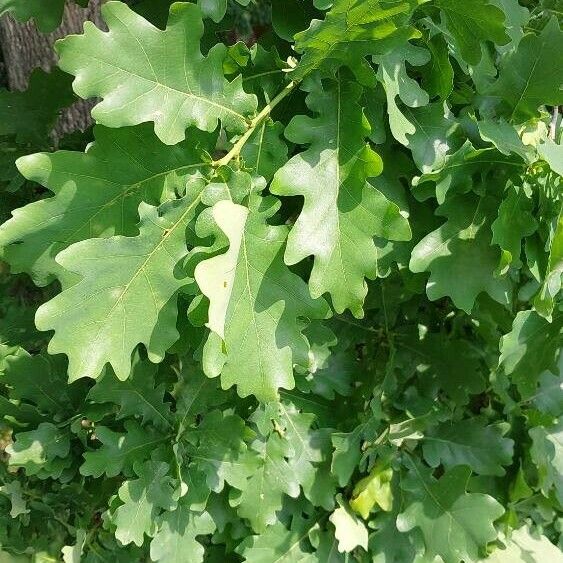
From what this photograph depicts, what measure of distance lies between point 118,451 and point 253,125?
31.0 inches

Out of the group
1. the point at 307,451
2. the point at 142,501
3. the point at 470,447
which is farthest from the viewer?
the point at 470,447

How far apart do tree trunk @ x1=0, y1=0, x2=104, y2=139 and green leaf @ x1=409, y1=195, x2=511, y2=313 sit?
1378 millimetres

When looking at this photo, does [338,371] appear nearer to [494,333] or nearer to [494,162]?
[494,333]

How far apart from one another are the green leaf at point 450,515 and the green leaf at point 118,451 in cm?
67

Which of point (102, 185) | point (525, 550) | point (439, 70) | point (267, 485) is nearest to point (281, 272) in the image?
point (102, 185)

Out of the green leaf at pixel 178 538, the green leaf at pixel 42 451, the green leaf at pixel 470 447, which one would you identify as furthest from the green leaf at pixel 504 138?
the green leaf at pixel 42 451

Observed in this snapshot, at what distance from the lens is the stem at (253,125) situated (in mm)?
1224

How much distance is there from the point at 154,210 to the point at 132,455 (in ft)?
2.15

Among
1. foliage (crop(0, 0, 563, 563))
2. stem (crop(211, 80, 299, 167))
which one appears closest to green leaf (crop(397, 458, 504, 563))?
foliage (crop(0, 0, 563, 563))

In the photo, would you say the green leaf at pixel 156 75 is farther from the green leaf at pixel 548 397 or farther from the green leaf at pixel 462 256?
the green leaf at pixel 548 397

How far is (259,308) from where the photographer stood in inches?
46.2

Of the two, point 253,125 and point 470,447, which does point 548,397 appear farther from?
point 253,125

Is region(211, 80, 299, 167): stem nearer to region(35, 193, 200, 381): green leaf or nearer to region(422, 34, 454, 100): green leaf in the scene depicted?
region(35, 193, 200, 381): green leaf

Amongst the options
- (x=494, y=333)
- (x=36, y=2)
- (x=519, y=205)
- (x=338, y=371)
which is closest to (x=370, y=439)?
(x=338, y=371)
